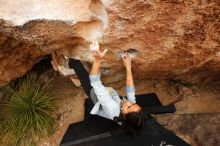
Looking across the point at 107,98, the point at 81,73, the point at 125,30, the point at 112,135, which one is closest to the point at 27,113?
the point at 81,73

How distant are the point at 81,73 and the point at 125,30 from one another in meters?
0.80

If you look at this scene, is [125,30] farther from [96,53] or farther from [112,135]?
[112,135]

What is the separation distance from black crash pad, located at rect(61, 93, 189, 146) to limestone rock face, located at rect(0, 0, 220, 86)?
64cm

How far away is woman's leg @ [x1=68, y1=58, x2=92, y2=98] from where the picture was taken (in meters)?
4.20

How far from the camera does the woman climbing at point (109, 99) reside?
3570 millimetres

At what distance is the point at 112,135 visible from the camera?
167 inches

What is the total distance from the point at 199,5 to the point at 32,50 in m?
2.19

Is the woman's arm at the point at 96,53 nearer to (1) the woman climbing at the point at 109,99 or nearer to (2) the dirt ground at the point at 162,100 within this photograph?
(1) the woman climbing at the point at 109,99

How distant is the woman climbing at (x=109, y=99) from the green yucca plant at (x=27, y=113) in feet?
2.93

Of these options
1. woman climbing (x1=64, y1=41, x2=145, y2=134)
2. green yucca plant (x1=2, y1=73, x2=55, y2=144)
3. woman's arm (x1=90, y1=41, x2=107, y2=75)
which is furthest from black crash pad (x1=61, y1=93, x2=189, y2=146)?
woman's arm (x1=90, y1=41, x2=107, y2=75)

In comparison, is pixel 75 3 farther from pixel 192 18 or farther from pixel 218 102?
pixel 218 102

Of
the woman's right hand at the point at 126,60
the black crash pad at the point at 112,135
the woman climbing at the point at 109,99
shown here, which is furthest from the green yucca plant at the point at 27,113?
the woman's right hand at the point at 126,60

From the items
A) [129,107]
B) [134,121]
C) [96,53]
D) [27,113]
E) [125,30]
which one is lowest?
[27,113]

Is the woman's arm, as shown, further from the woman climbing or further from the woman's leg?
the woman's leg
